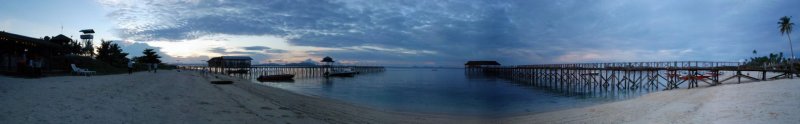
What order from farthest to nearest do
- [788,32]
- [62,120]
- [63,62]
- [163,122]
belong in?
1. [788,32]
2. [63,62]
3. [163,122]
4. [62,120]

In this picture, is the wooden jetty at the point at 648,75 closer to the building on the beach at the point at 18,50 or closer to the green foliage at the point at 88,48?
the building on the beach at the point at 18,50

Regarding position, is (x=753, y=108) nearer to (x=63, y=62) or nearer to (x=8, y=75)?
(x=8, y=75)

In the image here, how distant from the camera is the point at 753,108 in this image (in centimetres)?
1099

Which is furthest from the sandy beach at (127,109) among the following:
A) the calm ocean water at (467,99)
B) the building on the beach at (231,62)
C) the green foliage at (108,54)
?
the building on the beach at (231,62)

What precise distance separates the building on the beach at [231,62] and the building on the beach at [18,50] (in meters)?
42.9

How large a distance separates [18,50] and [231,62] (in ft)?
171

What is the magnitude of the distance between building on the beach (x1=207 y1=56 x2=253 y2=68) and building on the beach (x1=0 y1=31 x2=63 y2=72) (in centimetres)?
4287

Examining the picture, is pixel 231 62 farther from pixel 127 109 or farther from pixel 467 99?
pixel 127 109

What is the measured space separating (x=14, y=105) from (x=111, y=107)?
167 centimetres

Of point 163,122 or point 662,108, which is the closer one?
point 163,122

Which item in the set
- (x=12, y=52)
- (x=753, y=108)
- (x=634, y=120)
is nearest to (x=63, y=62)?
(x=12, y=52)

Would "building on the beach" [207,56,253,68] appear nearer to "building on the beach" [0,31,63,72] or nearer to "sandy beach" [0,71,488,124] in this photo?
"building on the beach" [0,31,63,72]

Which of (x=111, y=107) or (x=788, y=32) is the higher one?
(x=788, y=32)

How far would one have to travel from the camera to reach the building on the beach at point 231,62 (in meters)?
67.8
